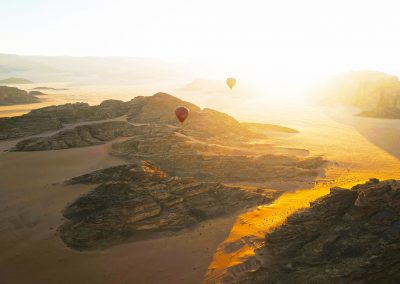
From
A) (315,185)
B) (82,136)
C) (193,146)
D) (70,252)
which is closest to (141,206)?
(70,252)

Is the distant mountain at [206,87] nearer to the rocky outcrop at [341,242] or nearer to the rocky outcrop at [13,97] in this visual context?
the rocky outcrop at [13,97]

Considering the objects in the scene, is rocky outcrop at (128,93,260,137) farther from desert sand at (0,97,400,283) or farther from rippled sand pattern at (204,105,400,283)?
desert sand at (0,97,400,283)

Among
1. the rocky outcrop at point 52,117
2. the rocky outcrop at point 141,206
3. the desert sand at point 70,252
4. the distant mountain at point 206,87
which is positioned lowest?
the desert sand at point 70,252

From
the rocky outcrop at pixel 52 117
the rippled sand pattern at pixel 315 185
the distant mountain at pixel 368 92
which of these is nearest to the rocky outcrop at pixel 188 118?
the rocky outcrop at pixel 52 117

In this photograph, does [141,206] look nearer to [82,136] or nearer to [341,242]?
[341,242]

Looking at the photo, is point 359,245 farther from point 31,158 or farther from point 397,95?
point 397,95

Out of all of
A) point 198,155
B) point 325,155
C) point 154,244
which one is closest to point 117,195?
point 154,244

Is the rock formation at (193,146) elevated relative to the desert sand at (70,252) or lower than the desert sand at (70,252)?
elevated
